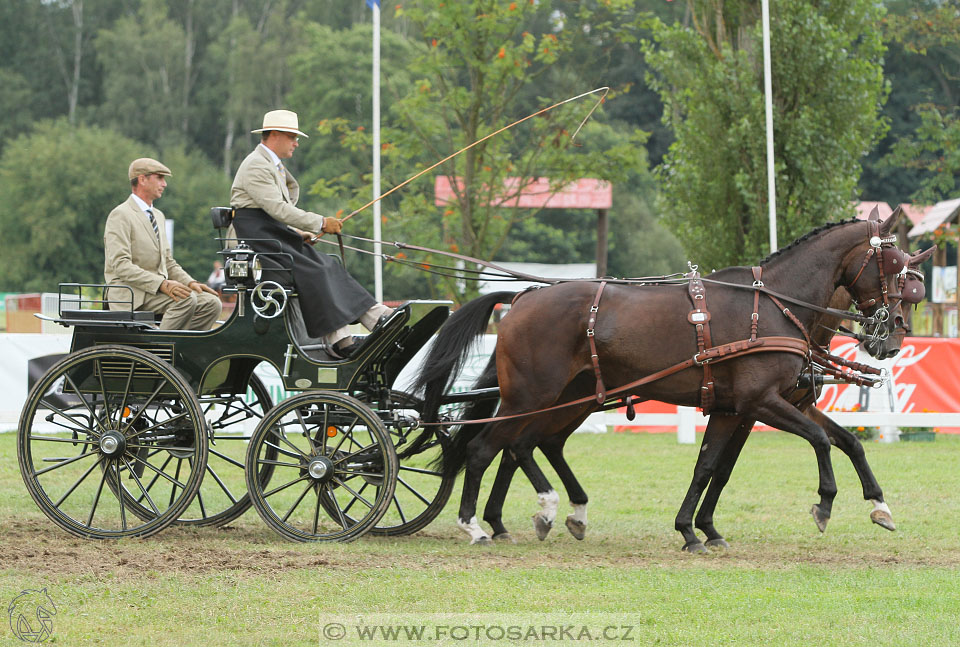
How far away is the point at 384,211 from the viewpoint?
18.6 meters

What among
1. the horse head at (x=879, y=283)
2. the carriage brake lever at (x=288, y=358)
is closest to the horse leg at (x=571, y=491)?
the carriage brake lever at (x=288, y=358)

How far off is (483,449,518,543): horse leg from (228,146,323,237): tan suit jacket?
196 cm

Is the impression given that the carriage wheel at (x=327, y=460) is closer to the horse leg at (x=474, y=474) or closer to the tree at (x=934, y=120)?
the horse leg at (x=474, y=474)

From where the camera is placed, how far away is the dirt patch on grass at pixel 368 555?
6.36 metres

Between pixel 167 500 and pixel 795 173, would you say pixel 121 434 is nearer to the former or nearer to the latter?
pixel 167 500

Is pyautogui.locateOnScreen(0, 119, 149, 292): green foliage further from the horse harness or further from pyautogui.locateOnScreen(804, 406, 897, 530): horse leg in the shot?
pyautogui.locateOnScreen(804, 406, 897, 530): horse leg

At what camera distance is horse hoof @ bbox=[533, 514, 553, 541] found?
771cm

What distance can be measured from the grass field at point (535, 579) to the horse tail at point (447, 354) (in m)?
0.83

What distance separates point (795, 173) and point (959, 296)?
3418mm

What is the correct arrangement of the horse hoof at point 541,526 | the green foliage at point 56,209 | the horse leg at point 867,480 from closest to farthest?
the horse leg at point 867,480
the horse hoof at point 541,526
the green foliage at point 56,209

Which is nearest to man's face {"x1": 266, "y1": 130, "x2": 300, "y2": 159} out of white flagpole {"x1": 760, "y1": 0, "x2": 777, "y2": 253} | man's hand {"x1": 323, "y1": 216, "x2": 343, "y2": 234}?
man's hand {"x1": 323, "y1": 216, "x2": 343, "y2": 234}

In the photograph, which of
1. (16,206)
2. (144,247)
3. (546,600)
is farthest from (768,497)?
(16,206)

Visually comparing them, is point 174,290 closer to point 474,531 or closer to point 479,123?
point 474,531

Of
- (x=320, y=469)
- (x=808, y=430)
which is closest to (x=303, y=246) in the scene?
(x=320, y=469)
